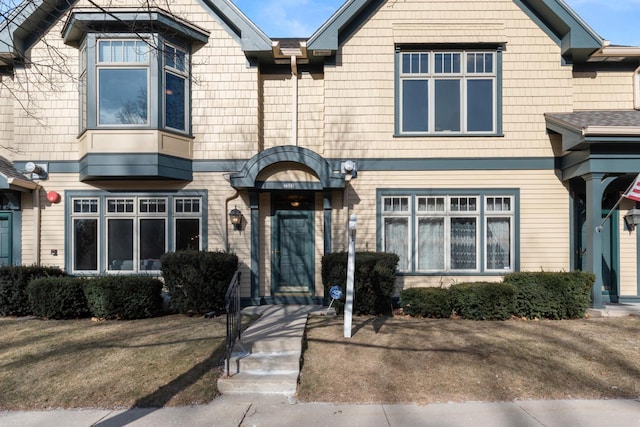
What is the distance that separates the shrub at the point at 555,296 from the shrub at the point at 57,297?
9.05 metres

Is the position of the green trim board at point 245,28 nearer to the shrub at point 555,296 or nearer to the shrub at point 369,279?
the shrub at point 369,279

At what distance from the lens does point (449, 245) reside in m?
9.02

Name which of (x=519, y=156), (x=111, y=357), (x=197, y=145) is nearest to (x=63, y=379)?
(x=111, y=357)

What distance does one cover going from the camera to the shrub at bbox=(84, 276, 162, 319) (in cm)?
747

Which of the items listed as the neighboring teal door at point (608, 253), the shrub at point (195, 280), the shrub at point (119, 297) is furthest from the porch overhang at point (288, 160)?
the neighboring teal door at point (608, 253)

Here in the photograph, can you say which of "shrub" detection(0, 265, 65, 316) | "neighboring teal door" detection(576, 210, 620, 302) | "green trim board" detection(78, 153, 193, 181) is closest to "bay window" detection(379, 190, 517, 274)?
"neighboring teal door" detection(576, 210, 620, 302)

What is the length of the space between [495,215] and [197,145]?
7.53m

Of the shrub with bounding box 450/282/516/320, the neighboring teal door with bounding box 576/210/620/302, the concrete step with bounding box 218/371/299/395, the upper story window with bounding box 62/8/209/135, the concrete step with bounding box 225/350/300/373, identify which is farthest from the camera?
the neighboring teal door with bounding box 576/210/620/302

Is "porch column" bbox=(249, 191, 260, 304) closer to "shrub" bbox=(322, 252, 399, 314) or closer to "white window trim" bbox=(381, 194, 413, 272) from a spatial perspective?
"shrub" bbox=(322, 252, 399, 314)

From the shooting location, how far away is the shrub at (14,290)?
313 inches

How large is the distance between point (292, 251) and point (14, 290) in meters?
6.08

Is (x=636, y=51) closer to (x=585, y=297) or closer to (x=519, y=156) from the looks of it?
(x=519, y=156)

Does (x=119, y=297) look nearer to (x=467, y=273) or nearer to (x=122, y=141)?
(x=122, y=141)

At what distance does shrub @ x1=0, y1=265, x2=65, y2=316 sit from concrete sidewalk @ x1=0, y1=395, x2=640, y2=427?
15.2 feet
